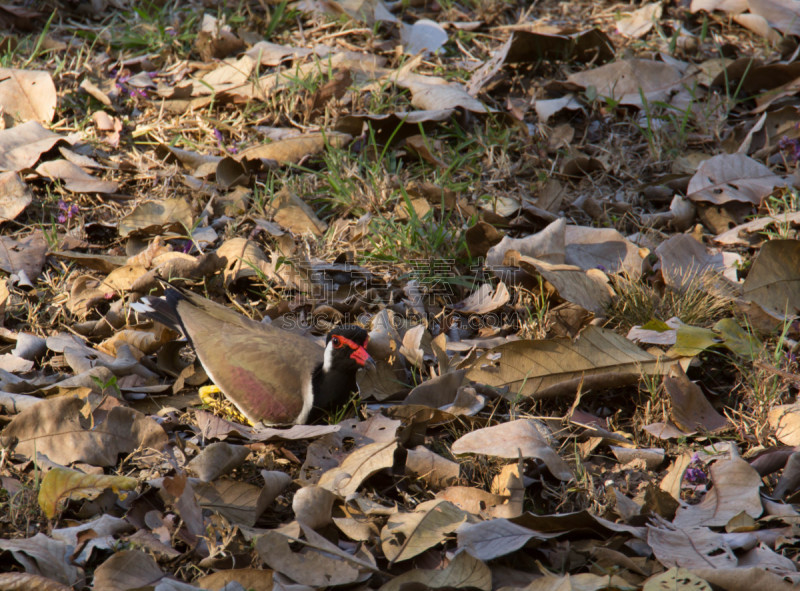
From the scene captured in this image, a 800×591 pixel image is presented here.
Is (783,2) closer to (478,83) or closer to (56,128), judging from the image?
(478,83)

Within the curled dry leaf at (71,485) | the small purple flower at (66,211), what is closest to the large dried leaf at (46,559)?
the curled dry leaf at (71,485)

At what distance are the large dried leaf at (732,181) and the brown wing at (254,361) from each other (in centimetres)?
278

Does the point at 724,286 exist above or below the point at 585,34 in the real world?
below

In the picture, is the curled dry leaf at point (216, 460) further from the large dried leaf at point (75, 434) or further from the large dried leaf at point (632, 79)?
the large dried leaf at point (632, 79)

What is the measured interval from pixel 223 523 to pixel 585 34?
4.75 m

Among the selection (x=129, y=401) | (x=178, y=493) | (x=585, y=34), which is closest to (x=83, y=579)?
(x=178, y=493)

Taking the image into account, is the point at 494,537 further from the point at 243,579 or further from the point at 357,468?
the point at 243,579

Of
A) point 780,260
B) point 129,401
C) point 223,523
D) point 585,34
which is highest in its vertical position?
point 585,34

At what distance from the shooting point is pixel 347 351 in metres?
4.05

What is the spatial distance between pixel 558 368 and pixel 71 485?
91.0 inches

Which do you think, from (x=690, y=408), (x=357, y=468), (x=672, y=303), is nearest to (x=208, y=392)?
(x=357, y=468)

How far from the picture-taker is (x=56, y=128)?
588cm

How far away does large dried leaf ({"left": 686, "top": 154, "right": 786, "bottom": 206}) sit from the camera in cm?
513

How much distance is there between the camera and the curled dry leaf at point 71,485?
126 inches
